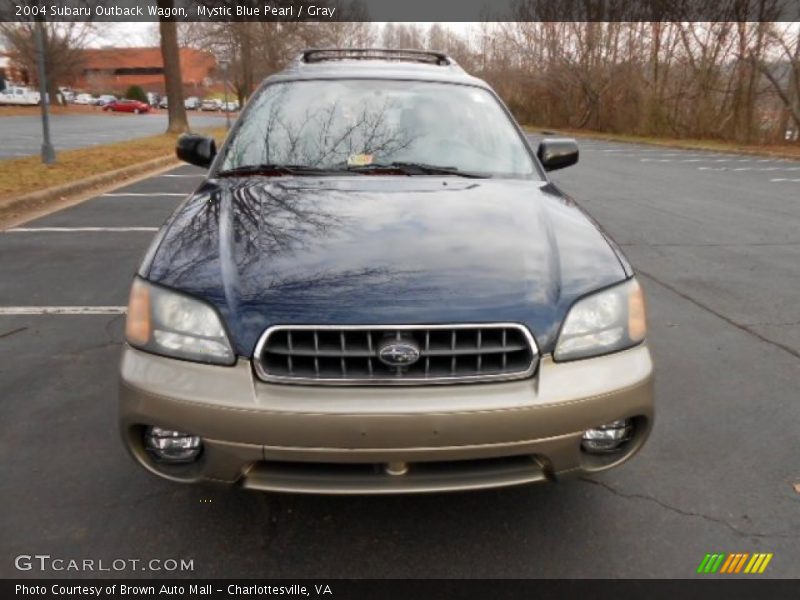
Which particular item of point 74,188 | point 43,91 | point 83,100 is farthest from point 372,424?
point 83,100

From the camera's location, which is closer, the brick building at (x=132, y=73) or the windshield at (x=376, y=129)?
the windshield at (x=376, y=129)

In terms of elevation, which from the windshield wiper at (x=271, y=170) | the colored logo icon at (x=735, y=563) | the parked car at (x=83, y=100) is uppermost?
the parked car at (x=83, y=100)

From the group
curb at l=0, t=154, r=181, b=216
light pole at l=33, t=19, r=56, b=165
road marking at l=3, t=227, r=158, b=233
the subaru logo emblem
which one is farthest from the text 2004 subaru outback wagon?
light pole at l=33, t=19, r=56, b=165

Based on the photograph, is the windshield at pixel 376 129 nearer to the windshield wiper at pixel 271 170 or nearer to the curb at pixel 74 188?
the windshield wiper at pixel 271 170

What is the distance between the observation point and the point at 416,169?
321 cm

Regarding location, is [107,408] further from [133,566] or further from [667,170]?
[667,170]

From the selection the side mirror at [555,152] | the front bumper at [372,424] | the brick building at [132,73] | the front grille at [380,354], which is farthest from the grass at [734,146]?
the brick building at [132,73]

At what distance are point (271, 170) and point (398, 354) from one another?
59.8 inches

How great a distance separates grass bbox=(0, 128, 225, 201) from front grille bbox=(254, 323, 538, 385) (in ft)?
27.1

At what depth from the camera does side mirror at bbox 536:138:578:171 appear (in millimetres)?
3871

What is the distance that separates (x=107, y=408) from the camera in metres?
3.28

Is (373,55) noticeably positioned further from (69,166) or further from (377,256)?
(69,166)

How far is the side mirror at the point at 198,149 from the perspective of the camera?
3760 mm

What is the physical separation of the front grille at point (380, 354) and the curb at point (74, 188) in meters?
7.62
